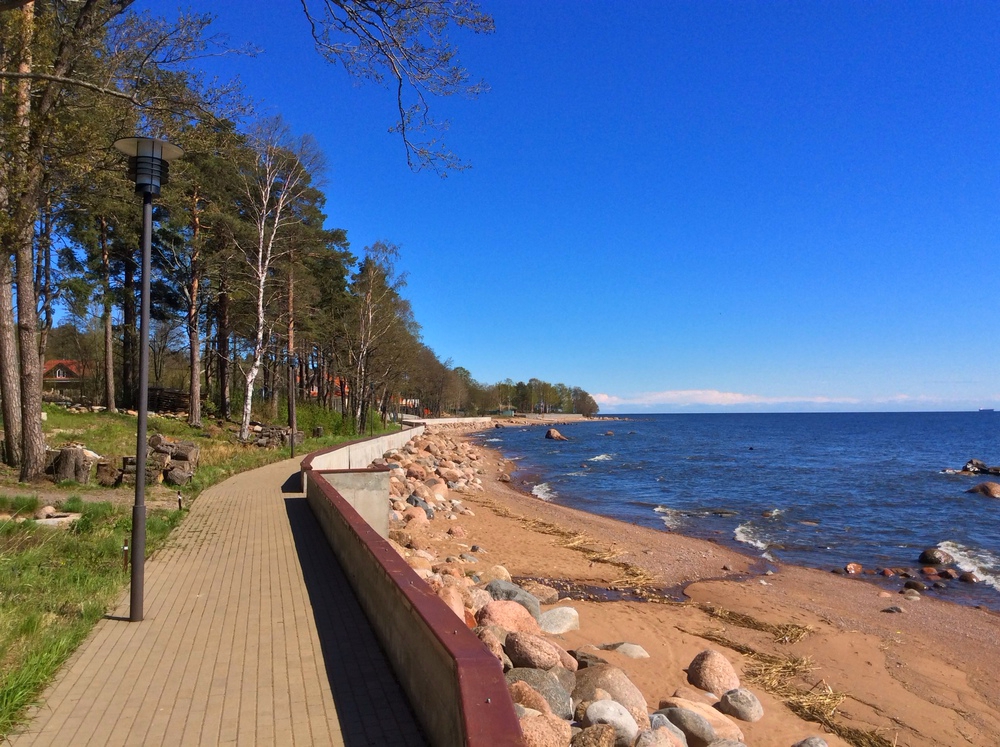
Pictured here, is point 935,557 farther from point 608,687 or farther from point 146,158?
point 146,158

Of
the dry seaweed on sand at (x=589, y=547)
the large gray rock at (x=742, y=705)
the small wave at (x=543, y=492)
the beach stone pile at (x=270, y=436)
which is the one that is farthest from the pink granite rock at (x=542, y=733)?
the beach stone pile at (x=270, y=436)

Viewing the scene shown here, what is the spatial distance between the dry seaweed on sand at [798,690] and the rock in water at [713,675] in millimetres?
646

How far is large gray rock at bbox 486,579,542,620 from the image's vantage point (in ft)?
31.6

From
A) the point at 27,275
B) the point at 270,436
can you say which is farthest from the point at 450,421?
the point at 27,275

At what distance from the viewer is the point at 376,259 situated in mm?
39875

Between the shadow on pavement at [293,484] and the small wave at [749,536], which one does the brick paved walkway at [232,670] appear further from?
the small wave at [749,536]

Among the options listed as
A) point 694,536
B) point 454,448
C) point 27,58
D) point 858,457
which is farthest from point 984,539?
point 858,457

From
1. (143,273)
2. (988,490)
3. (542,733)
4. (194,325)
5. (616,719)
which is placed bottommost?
(988,490)

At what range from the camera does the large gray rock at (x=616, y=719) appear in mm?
5383

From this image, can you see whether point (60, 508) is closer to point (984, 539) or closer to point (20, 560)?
point (20, 560)

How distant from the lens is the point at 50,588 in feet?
22.9

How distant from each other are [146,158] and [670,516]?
68.5 feet

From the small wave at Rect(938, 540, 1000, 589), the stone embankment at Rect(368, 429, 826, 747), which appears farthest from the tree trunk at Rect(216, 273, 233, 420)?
the small wave at Rect(938, 540, 1000, 589)

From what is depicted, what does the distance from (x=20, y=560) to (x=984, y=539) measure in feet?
81.0
